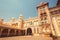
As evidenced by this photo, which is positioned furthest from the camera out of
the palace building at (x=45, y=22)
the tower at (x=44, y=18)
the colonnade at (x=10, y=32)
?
the tower at (x=44, y=18)

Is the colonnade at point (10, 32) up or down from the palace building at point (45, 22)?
down

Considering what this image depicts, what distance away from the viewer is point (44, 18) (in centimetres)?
2597

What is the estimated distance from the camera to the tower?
78.2ft

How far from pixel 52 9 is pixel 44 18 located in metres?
3.92

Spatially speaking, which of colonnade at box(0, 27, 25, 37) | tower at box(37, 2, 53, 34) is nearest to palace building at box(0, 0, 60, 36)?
tower at box(37, 2, 53, 34)

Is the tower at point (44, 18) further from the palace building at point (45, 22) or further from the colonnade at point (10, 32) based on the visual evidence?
the colonnade at point (10, 32)

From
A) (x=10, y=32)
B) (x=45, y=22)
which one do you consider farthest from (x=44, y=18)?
(x=10, y=32)

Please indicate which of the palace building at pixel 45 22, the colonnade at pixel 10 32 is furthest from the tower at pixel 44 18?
the colonnade at pixel 10 32

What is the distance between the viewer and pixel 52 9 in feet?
84.9

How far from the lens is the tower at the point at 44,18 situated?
23.9m

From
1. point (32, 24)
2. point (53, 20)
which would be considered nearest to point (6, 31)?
point (32, 24)

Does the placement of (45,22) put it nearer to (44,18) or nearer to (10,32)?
(44,18)

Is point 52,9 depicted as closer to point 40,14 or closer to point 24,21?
point 40,14

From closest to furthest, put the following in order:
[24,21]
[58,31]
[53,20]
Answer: [58,31]
[53,20]
[24,21]
